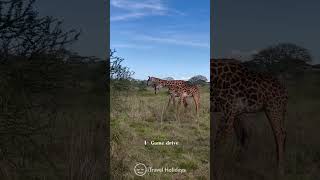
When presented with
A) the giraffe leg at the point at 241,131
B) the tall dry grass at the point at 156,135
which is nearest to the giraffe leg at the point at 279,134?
the giraffe leg at the point at 241,131

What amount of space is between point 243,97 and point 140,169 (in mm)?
1704

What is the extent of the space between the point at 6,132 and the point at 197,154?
248cm

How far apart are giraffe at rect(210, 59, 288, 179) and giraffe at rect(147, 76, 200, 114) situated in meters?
0.83

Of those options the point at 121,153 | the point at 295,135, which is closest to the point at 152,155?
the point at 121,153

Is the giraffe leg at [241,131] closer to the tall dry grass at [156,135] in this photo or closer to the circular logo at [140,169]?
the tall dry grass at [156,135]

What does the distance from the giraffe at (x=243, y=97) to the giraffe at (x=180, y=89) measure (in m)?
0.83

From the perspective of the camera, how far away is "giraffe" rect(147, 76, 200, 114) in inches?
368

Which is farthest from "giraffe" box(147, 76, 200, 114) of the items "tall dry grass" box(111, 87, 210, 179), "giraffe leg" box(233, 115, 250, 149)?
"giraffe leg" box(233, 115, 250, 149)

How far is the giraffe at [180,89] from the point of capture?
9.36 metres

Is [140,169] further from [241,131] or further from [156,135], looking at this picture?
[241,131]

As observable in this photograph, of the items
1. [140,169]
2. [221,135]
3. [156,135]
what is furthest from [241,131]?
[140,169]

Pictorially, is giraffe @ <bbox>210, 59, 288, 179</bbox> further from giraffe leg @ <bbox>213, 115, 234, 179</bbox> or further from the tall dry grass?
the tall dry grass

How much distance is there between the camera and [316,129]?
10484 mm

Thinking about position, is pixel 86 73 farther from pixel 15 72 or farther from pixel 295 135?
pixel 295 135
